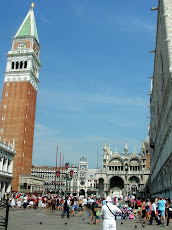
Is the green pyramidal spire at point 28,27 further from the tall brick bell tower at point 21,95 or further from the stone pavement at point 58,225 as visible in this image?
the stone pavement at point 58,225

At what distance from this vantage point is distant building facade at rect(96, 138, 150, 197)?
74.3m

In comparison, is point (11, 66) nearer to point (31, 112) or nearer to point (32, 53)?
point (32, 53)

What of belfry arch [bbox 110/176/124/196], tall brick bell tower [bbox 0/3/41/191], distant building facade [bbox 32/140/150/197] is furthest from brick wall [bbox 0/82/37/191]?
belfry arch [bbox 110/176/124/196]

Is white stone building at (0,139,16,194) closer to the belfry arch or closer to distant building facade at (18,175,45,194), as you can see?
distant building facade at (18,175,45,194)

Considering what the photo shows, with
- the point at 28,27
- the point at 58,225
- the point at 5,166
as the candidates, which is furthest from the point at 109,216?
the point at 28,27

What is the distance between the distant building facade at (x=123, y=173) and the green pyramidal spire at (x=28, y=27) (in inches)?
1613

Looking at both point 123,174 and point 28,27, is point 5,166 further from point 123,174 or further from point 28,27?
point 28,27

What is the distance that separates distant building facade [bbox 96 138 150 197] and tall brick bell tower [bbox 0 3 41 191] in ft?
74.2

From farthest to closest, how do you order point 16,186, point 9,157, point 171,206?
point 16,186 → point 9,157 → point 171,206

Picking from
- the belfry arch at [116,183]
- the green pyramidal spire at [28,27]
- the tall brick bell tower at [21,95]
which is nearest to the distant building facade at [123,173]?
the belfry arch at [116,183]

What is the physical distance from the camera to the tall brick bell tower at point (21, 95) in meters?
63.1

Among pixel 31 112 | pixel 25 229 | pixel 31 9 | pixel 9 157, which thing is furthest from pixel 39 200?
pixel 31 9

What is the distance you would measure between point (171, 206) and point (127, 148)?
6474 cm

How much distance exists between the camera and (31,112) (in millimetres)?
69312
